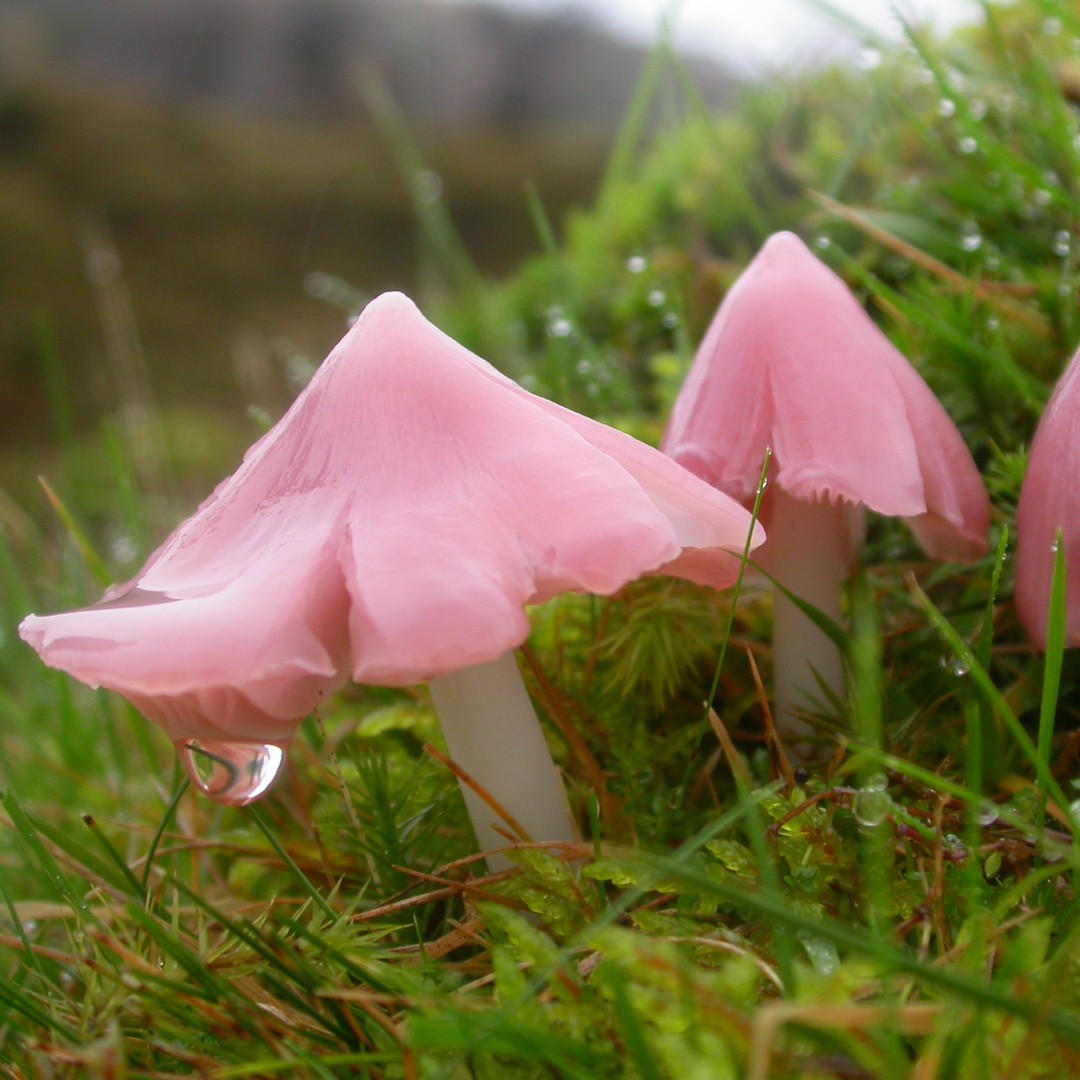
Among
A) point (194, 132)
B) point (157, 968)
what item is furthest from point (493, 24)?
point (157, 968)

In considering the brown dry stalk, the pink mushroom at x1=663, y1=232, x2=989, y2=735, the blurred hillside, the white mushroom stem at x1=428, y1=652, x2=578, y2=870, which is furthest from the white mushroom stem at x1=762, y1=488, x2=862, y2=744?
the blurred hillside

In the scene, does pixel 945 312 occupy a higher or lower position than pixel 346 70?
lower

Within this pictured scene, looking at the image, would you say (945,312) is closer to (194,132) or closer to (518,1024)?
(518,1024)

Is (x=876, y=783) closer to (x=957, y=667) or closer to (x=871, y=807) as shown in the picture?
(x=871, y=807)

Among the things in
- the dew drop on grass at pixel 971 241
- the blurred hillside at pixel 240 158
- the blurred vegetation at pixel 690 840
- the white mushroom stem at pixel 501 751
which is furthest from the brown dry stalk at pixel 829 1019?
the blurred hillside at pixel 240 158

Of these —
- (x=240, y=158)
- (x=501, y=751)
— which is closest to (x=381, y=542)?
(x=501, y=751)

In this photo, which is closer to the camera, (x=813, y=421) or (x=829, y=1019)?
(x=829, y=1019)
